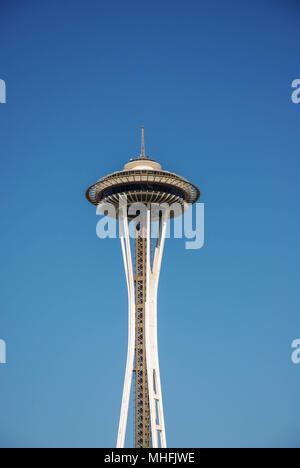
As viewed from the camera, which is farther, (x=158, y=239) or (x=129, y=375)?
(x=158, y=239)

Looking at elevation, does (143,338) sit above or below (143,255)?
below
